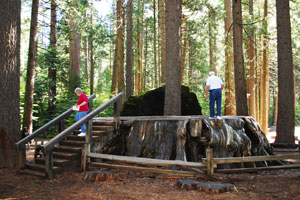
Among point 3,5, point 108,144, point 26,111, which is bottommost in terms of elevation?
point 108,144

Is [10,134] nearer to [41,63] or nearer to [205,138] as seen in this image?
[205,138]

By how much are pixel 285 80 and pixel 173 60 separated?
5.41m

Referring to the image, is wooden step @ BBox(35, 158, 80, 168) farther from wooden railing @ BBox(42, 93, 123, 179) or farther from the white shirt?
the white shirt

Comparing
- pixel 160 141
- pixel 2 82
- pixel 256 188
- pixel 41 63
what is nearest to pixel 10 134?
pixel 2 82

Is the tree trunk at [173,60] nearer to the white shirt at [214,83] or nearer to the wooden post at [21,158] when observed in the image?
the white shirt at [214,83]

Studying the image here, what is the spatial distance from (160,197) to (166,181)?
138cm

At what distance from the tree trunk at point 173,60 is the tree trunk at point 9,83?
510cm

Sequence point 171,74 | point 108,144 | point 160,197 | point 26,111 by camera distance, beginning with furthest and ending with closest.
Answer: point 26,111, point 171,74, point 108,144, point 160,197

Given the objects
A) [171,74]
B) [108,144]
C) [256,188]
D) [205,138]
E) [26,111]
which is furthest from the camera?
[26,111]

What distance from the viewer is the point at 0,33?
8.06 metres

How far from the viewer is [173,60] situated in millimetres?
10234

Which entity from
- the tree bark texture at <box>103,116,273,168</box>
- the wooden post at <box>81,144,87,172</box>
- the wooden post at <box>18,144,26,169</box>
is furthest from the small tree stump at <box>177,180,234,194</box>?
the wooden post at <box>18,144,26,169</box>

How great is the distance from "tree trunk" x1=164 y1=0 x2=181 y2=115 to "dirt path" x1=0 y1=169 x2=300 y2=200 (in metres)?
3.77

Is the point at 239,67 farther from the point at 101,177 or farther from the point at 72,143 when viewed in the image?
the point at 101,177
